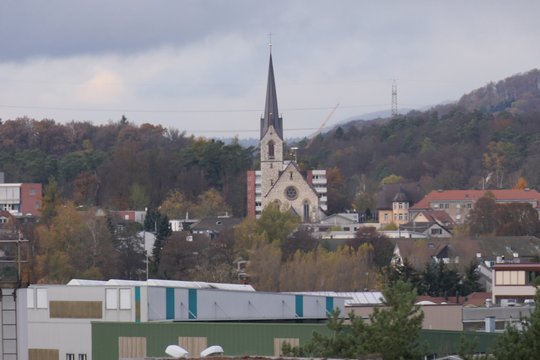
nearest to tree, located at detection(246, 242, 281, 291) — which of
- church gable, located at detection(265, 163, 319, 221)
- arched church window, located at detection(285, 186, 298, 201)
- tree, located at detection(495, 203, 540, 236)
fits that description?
tree, located at detection(495, 203, 540, 236)

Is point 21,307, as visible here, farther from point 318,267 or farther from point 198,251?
point 198,251

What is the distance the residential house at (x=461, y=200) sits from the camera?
585 ft

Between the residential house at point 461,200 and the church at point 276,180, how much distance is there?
878 cm

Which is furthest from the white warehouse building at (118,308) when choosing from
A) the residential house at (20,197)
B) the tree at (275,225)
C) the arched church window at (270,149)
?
the arched church window at (270,149)

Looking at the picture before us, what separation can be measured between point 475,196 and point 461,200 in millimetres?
2043

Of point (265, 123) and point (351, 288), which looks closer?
point (351, 288)

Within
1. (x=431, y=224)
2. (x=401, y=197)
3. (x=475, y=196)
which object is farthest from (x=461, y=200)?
(x=431, y=224)

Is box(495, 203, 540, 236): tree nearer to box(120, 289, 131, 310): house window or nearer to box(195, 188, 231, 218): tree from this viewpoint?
box(195, 188, 231, 218): tree

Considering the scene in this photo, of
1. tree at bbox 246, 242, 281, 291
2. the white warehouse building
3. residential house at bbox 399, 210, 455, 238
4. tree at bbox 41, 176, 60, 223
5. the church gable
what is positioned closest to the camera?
the white warehouse building

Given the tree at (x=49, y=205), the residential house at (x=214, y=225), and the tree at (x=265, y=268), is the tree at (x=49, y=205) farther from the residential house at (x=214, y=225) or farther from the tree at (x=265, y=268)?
the tree at (x=265, y=268)

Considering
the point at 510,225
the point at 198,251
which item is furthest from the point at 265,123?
the point at 198,251

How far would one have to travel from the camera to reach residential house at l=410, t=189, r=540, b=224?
178250mm

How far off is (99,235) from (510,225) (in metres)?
32.5

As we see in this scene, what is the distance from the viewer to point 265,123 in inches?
7165
